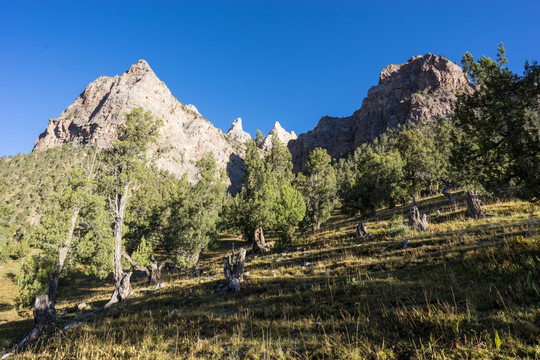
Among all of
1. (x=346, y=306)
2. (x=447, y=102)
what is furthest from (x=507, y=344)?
(x=447, y=102)

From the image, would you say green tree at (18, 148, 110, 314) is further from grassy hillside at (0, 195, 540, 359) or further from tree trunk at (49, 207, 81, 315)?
grassy hillside at (0, 195, 540, 359)

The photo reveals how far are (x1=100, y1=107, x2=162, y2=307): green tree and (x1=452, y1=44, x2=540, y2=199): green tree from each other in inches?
965

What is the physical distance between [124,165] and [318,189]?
28.7 metres

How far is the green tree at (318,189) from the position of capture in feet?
123

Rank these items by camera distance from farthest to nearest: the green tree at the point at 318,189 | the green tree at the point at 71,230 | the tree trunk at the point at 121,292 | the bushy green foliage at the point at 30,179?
the bushy green foliage at the point at 30,179
the green tree at the point at 318,189
the green tree at the point at 71,230
the tree trunk at the point at 121,292

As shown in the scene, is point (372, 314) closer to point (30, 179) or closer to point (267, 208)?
point (267, 208)

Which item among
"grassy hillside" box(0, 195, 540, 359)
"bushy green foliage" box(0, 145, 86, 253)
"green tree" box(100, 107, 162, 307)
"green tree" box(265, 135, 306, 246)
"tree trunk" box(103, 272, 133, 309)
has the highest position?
"bushy green foliage" box(0, 145, 86, 253)

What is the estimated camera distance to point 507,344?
3598 millimetres

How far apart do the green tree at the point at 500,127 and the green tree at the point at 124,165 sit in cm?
2452

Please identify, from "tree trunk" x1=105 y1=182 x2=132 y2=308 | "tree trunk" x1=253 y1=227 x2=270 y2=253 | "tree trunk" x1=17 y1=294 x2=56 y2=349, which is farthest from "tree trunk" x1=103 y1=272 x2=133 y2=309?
"tree trunk" x1=253 y1=227 x2=270 y2=253

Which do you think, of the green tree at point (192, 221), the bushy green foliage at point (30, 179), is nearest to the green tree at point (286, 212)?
the green tree at point (192, 221)

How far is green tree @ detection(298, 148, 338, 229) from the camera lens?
3750 cm

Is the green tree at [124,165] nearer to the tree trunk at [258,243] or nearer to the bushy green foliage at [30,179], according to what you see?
the tree trunk at [258,243]

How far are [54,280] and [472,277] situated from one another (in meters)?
25.9
